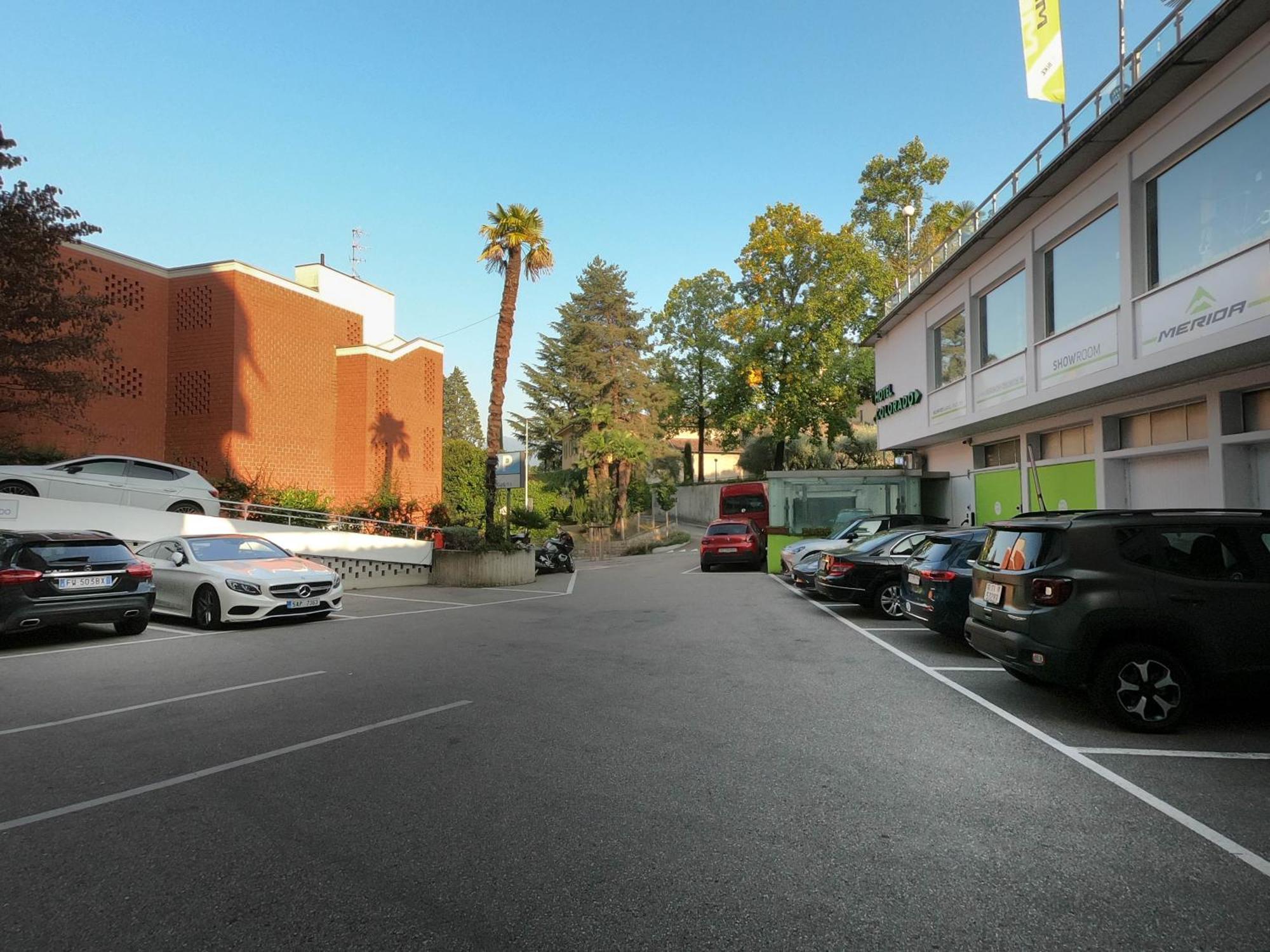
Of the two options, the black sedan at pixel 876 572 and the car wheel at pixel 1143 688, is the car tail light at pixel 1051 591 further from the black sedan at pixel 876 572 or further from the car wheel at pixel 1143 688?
the black sedan at pixel 876 572

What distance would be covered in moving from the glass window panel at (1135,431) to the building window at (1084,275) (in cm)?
218

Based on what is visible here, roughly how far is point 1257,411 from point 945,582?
6.89 m

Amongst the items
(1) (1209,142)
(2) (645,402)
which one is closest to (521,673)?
(1) (1209,142)

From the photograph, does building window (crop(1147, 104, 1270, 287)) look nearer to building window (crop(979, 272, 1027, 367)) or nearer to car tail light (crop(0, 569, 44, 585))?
building window (crop(979, 272, 1027, 367))

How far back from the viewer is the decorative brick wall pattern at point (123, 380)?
830 inches

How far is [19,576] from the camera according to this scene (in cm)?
941

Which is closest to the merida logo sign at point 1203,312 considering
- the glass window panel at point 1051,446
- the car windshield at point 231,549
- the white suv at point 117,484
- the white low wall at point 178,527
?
the glass window panel at point 1051,446

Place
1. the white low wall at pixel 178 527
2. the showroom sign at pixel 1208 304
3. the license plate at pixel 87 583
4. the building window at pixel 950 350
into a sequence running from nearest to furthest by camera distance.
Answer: the license plate at pixel 87 583
the showroom sign at pixel 1208 304
the white low wall at pixel 178 527
the building window at pixel 950 350

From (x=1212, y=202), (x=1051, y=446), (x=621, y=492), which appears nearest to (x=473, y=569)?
(x=1051, y=446)

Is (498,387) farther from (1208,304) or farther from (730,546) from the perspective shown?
(1208,304)

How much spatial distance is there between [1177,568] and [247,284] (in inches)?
983

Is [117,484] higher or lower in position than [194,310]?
lower

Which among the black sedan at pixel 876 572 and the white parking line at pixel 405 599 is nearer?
the black sedan at pixel 876 572

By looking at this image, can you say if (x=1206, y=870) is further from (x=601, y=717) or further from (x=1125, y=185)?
(x=1125, y=185)
